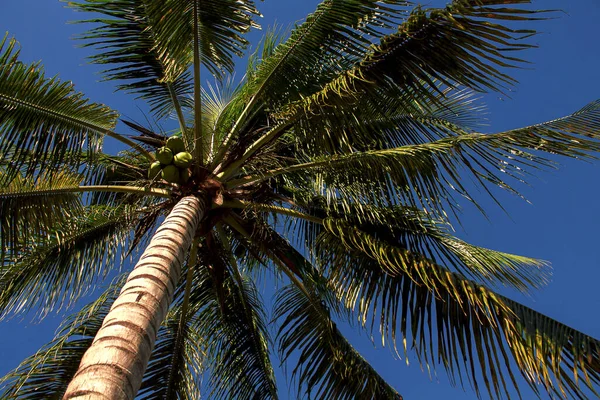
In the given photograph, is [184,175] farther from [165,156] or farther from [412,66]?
[412,66]

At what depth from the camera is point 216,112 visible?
9070mm

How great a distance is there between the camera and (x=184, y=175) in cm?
551

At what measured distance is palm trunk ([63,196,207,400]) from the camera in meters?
2.77

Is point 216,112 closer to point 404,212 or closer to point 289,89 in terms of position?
point 289,89

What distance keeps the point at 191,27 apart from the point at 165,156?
1.59 metres

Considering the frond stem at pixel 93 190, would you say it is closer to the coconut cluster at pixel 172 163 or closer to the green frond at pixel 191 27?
the coconut cluster at pixel 172 163

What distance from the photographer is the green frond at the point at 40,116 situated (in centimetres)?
475

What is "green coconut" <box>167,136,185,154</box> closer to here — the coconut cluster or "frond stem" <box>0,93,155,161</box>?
the coconut cluster

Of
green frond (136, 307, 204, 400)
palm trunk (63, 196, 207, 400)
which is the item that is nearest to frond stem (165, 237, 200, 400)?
green frond (136, 307, 204, 400)

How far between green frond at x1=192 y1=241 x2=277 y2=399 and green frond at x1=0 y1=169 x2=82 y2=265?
5.91 feet

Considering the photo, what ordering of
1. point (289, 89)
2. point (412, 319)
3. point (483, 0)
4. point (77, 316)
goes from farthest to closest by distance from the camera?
point (77, 316)
point (289, 89)
point (412, 319)
point (483, 0)

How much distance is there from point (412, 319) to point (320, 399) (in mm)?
1878

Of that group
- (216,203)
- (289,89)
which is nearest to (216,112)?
(289,89)

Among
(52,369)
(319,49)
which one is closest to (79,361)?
(52,369)
